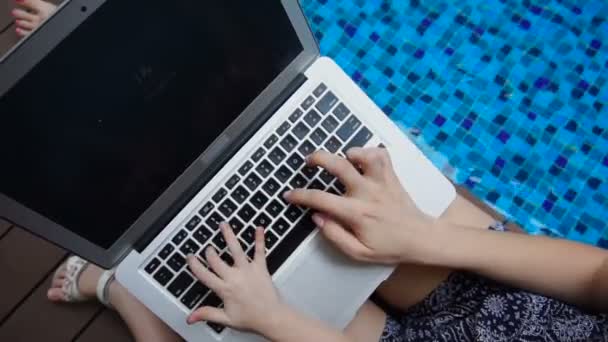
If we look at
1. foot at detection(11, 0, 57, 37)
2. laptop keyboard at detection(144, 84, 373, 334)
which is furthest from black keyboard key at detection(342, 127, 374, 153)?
foot at detection(11, 0, 57, 37)

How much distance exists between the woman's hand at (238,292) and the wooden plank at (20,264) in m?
0.49

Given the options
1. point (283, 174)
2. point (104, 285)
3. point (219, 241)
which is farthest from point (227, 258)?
point (104, 285)

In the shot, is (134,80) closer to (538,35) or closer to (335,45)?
(335,45)

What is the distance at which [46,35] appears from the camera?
410mm

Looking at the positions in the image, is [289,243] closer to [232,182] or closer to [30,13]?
[232,182]

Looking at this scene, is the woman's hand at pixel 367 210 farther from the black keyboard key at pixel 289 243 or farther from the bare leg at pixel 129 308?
the bare leg at pixel 129 308

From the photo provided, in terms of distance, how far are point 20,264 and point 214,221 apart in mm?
518

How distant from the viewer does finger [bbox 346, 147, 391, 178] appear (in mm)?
610

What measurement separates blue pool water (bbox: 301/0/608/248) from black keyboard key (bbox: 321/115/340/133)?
0.23 meters

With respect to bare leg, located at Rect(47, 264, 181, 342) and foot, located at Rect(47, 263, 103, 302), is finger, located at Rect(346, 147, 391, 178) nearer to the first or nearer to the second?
bare leg, located at Rect(47, 264, 181, 342)

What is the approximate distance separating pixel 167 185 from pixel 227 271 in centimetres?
13

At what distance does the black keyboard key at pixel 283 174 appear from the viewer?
644 millimetres

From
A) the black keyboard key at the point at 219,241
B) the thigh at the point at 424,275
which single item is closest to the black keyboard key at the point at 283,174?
the black keyboard key at the point at 219,241

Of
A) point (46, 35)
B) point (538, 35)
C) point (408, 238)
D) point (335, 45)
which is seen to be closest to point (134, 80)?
point (46, 35)
